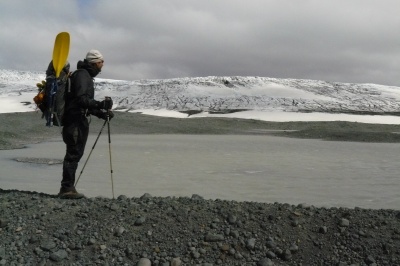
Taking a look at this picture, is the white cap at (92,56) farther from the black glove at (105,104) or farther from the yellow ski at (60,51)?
the black glove at (105,104)

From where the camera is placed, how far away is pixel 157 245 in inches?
168

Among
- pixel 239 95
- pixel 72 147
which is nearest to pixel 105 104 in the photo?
pixel 72 147

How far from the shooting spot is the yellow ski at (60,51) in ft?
18.8

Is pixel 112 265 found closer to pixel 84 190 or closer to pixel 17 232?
pixel 17 232

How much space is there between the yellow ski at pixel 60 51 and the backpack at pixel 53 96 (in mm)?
70

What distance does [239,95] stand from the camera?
6381cm

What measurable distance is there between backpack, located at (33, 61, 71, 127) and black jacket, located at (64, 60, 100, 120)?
87 millimetres

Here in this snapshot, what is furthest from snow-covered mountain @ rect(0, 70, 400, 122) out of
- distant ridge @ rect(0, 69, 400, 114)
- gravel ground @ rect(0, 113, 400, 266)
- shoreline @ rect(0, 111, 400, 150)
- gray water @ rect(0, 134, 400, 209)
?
gravel ground @ rect(0, 113, 400, 266)

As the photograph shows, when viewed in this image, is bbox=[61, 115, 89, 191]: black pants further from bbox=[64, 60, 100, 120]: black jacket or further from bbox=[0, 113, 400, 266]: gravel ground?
bbox=[0, 113, 400, 266]: gravel ground

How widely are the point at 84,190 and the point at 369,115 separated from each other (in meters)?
46.6

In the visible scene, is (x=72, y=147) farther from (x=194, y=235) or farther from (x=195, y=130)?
(x=195, y=130)

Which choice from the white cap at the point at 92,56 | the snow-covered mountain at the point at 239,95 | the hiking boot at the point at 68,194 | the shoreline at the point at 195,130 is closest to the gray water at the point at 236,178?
the hiking boot at the point at 68,194

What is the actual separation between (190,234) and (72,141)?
211cm

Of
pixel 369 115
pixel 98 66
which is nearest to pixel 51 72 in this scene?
pixel 98 66
